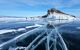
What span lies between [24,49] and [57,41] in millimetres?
2166

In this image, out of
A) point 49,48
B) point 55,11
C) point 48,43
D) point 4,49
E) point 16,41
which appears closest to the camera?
point 4,49

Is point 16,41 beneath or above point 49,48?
above

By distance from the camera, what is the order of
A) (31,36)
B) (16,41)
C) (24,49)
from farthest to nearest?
(31,36), (16,41), (24,49)

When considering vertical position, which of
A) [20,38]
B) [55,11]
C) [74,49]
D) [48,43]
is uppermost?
[55,11]

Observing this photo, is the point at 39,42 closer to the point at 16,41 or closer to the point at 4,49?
the point at 16,41

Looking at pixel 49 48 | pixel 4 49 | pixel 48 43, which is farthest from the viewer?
pixel 48 43

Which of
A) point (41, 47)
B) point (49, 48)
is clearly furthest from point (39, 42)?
point (49, 48)

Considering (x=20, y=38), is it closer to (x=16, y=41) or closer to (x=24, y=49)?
(x=16, y=41)

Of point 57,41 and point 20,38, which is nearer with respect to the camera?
point 20,38

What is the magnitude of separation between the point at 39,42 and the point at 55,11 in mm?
9090

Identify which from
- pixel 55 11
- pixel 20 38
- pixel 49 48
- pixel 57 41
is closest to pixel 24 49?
pixel 20 38

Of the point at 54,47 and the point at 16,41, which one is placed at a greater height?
the point at 16,41

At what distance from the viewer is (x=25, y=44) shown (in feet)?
16.9

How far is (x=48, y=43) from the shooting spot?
570cm
